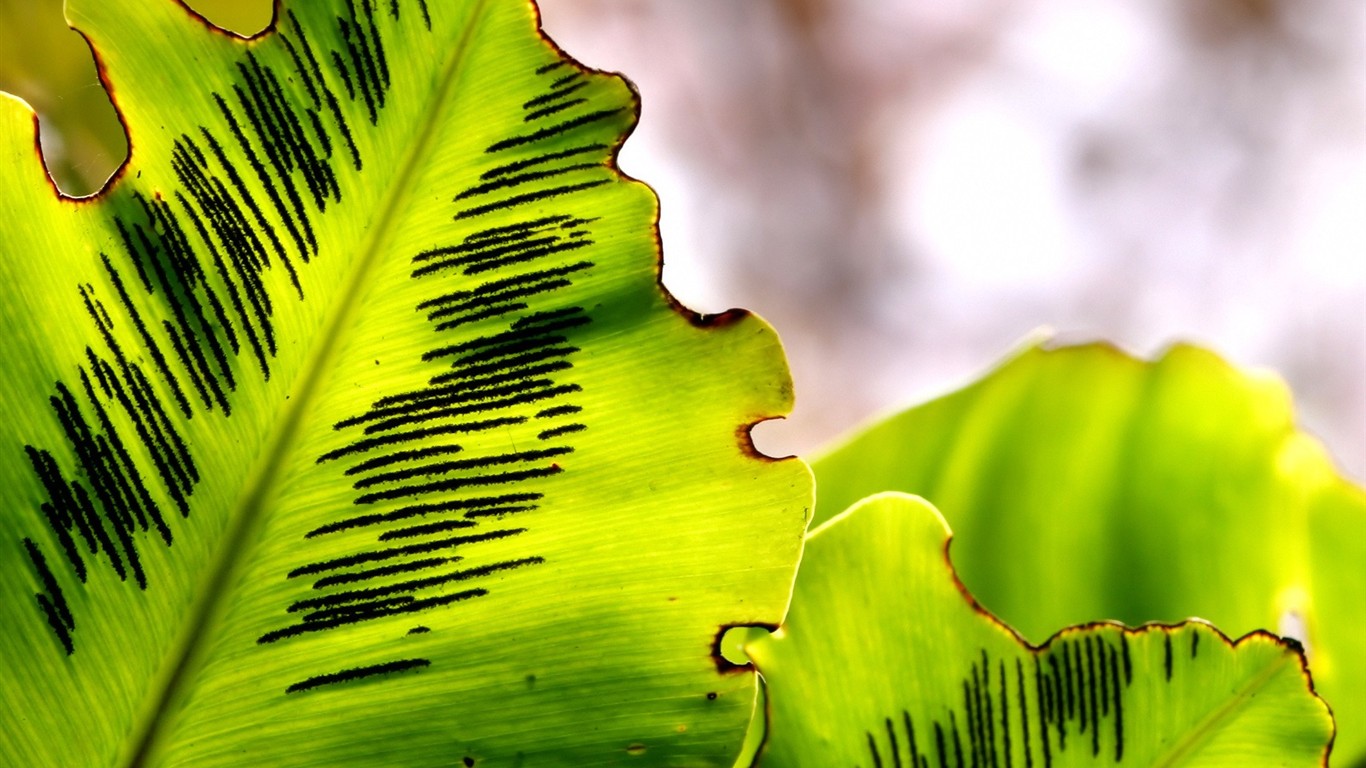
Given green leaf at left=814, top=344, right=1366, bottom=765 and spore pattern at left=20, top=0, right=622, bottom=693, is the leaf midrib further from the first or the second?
green leaf at left=814, top=344, right=1366, bottom=765

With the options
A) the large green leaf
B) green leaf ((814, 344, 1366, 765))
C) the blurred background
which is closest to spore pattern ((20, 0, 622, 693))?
the large green leaf

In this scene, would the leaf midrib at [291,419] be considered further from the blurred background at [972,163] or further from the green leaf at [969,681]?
the blurred background at [972,163]

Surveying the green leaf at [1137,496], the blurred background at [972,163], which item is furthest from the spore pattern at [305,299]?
the blurred background at [972,163]

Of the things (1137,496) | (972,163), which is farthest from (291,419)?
(972,163)

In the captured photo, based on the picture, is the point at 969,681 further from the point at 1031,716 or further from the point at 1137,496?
the point at 1137,496

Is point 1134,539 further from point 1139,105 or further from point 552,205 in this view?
point 1139,105

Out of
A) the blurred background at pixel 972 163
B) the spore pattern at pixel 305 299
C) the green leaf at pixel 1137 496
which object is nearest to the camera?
the spore pattern at pixel 305 299
